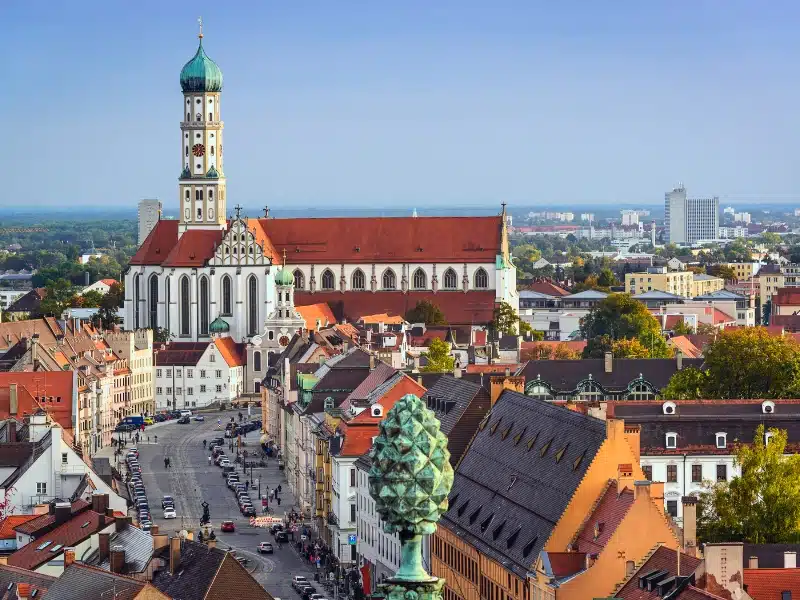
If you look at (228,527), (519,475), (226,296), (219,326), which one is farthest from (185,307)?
(519,475)

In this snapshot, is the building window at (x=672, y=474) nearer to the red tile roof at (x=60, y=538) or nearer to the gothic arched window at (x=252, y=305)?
the red tile roof at (x=60, y=538)

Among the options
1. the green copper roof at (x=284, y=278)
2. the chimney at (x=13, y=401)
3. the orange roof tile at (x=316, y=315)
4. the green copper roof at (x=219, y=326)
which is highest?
the green copper roof at (x=284, y=278)

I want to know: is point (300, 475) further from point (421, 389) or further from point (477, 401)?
point (477, 401)

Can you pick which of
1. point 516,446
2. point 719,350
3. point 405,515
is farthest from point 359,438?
point 405,515

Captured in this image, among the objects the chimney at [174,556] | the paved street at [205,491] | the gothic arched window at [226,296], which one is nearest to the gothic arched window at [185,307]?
the gothic arched window at [226,296]

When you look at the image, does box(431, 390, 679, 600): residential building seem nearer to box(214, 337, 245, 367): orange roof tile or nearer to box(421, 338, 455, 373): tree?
box(421, 338, 455, 373): tree

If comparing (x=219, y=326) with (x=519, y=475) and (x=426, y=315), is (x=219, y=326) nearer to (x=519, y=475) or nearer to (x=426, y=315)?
(x=426, y=315)

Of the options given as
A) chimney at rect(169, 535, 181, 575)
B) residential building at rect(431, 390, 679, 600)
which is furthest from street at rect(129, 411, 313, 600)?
chimney at rect(169, 535, 181, 575)
